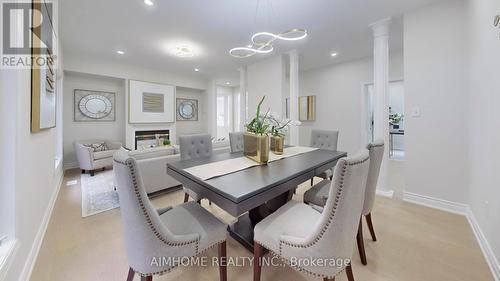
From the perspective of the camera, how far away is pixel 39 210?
6.06ft

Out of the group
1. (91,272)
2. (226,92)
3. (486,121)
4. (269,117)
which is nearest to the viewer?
(91,272)

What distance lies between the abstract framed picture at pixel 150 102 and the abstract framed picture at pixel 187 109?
0.62m

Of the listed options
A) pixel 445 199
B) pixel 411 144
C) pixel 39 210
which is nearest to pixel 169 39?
pixel 39 210

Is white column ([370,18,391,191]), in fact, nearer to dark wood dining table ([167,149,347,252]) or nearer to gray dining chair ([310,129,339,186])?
gray dining chair ([310,129,339,186])

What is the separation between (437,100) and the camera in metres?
2.46

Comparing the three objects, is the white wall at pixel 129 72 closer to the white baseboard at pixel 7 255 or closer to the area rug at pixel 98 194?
the area rug at pixel 98 194

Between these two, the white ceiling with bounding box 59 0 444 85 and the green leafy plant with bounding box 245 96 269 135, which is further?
the white ceiling with bounding box 59 0 444 85

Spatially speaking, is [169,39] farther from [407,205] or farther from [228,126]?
[228,126]

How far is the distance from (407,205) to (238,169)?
2484 mm

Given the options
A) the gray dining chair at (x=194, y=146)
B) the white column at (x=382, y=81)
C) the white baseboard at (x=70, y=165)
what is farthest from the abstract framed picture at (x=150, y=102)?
the white column at (x=382, y=81)

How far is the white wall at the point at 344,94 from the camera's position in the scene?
469cm

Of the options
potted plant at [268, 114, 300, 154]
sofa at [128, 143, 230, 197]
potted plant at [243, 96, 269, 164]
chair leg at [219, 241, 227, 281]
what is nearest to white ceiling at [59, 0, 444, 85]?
potted plant at [268, 114, 300, 154]

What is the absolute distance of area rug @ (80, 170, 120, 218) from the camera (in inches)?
99.3

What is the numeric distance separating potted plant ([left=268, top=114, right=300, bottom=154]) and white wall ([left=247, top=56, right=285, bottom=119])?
193 centimetres
